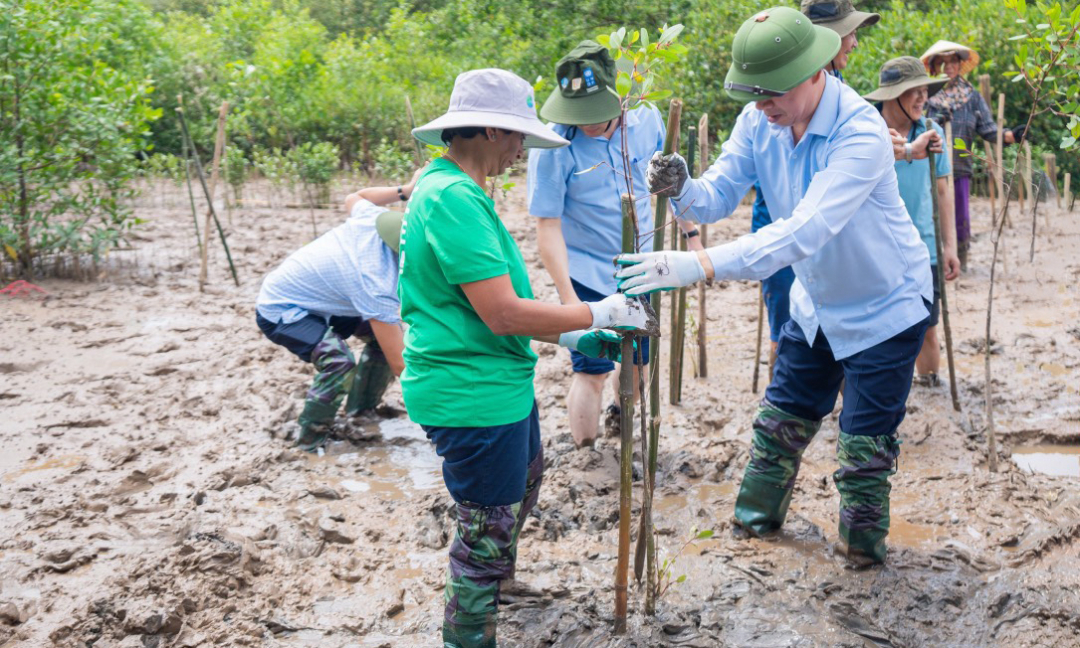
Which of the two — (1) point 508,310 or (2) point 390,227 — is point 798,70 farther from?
(2) point 390,227

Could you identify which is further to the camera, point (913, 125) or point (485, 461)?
point (913, 125)

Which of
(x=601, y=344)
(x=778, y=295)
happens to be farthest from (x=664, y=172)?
(x=778, y=295)

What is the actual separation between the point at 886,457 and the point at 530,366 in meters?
1.36

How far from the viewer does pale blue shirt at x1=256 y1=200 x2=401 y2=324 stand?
4.13 metres

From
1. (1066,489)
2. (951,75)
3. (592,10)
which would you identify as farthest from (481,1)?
(1066,489)

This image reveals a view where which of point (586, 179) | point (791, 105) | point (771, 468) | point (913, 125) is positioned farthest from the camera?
point (913, 125)

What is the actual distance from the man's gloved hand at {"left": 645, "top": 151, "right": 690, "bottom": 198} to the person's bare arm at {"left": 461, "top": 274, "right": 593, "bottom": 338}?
69 cm

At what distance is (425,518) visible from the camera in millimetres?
3756

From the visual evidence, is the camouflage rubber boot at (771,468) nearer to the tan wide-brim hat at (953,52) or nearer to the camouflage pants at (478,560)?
the camouflage pants at (478,560)

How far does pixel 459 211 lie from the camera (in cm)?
221

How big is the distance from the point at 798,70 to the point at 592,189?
3.81 ft

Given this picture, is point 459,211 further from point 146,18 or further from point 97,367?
point 146,18

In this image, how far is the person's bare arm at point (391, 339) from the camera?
420 centimetres

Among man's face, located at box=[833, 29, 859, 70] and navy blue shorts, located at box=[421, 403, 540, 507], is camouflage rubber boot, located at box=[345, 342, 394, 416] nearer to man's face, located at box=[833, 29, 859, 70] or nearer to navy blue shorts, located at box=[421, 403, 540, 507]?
navy blue shorts, located at box=[421, 403, 540, 507]
